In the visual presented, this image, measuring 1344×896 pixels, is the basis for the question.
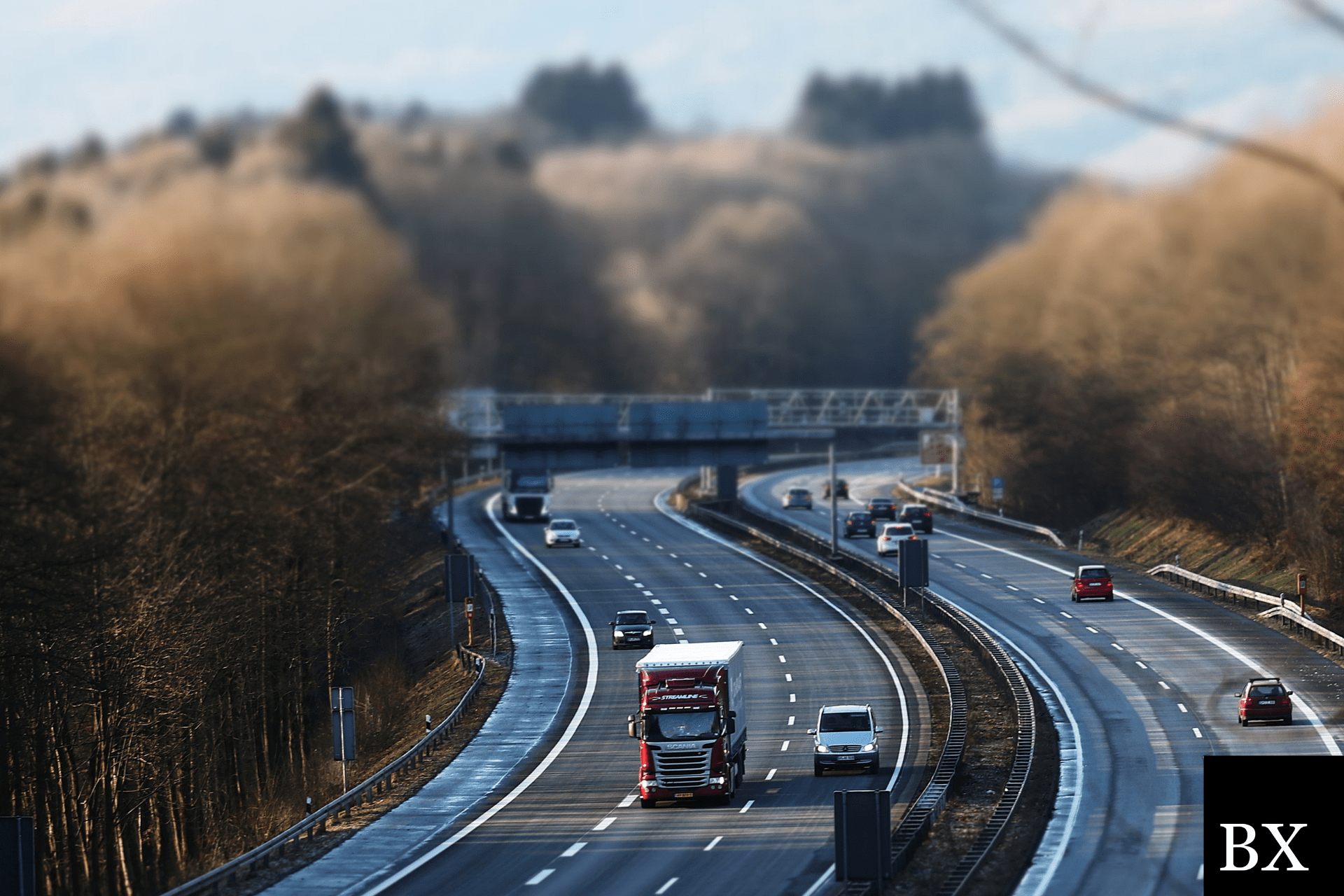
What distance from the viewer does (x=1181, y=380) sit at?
109 feet

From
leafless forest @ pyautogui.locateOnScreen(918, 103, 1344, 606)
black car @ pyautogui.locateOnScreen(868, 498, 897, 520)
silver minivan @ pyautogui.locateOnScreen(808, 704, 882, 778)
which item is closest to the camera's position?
leafless forest @ pyautogui.locateOnScreen(918, 103, 1344, 606)

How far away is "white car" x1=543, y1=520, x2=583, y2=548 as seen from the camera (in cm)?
9994

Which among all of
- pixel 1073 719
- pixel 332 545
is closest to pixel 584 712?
pixel 332 545

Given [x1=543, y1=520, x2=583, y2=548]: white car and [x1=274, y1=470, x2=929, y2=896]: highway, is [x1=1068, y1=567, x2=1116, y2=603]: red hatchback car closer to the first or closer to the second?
[x1=274, y1=470, x2=929, y2=896]: highway

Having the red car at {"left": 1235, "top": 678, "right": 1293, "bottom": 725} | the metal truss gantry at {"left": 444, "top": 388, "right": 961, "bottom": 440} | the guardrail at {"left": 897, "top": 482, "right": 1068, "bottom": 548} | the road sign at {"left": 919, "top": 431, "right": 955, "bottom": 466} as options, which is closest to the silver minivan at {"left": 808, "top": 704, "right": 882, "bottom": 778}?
the metal truss gantry at {"left": 444, "top": 388, "right": 961, "bottom": 440}

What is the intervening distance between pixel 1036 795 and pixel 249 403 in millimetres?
21956

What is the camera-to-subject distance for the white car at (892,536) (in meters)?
89.5

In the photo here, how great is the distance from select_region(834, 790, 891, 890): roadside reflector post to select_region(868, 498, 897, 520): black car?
8019cm

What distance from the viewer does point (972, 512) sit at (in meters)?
105

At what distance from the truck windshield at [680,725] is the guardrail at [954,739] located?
18.4 feet

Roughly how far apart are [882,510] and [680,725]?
70089mm

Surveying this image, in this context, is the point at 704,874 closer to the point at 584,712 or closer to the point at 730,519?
the point at 584,712

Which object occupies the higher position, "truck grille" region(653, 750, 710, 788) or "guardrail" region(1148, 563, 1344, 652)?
"truck grille" region(653, 750, 710, 788)

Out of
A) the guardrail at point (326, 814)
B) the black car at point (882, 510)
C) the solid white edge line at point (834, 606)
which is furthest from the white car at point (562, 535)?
the guardrail at point (326, 814)
